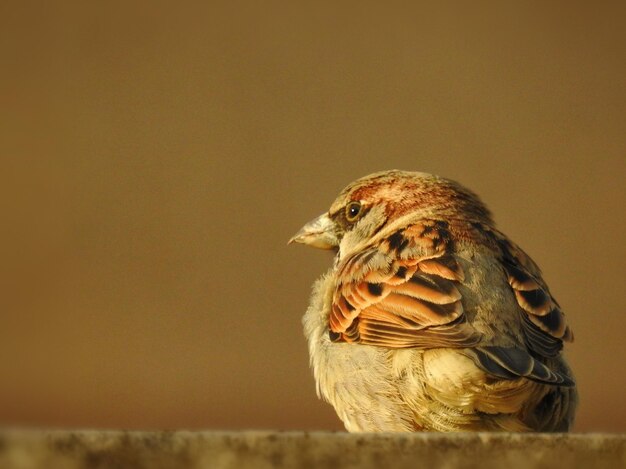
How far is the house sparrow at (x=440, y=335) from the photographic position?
228 centimetres

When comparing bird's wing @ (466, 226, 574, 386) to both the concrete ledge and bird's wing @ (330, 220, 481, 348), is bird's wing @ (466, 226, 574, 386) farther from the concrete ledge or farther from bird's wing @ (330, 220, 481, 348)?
the concrete ledge

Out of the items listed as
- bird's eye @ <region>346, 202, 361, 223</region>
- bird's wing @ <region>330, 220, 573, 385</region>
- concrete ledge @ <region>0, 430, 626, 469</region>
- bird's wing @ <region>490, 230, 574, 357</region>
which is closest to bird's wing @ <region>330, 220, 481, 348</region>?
bird's wing @ <region>330, 220, 573, 385</region>

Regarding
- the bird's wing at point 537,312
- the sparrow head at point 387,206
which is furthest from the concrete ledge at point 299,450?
the sparrow head at point 387,206

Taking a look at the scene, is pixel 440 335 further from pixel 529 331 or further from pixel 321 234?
pixel 321 234

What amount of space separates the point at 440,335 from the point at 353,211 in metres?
1.01

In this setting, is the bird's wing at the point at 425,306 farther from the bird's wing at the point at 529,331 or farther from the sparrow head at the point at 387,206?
the sparrow head at the point at 387,206

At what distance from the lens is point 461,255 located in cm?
261

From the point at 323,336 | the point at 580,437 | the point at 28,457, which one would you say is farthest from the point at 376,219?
the point at 28,457

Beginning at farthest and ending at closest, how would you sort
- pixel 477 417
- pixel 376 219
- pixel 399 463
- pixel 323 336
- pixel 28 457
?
pixel 376 219 < pixel 323 336 < pixel 477 417 < pixel 399 463 < pixel 28 457

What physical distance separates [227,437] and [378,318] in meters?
1.46

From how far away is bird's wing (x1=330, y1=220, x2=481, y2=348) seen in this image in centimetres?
234

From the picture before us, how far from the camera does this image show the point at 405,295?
8.16 feet

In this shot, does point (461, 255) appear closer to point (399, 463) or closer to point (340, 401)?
point (340, 401)

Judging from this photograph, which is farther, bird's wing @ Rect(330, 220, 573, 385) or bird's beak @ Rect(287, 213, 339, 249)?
bird's beak @ Rect(287, 213, 339, 249)
